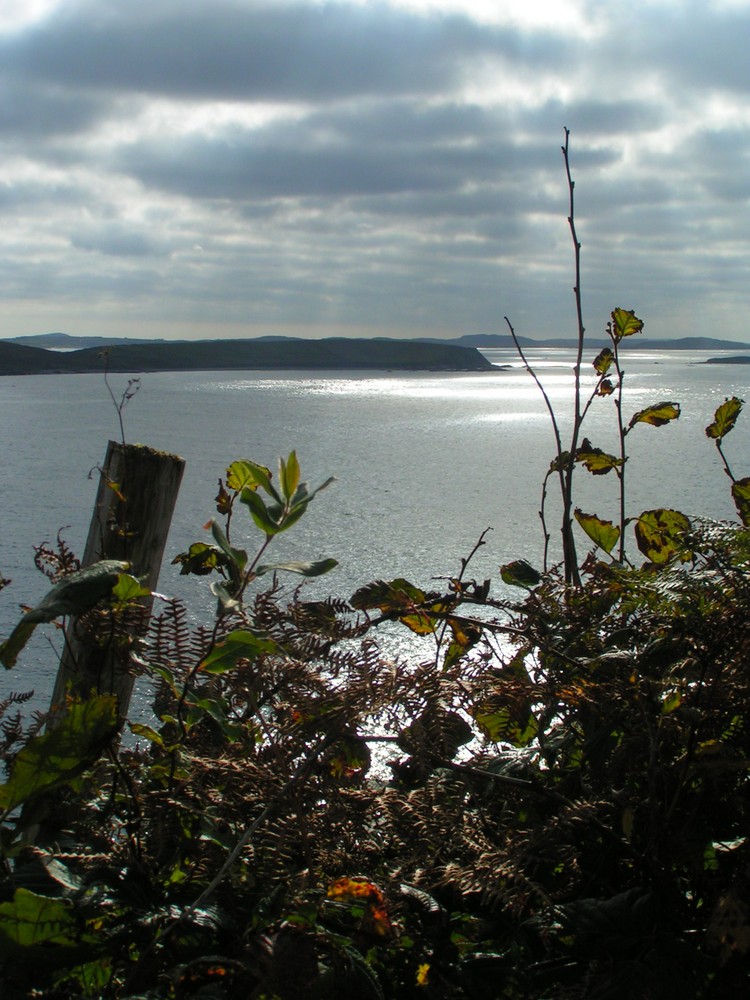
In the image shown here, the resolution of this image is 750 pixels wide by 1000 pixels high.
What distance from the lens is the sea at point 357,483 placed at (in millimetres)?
4152

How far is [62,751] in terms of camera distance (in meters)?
0.70

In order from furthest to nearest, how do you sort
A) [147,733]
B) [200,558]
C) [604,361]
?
[604,361], [200,558], [147,733]

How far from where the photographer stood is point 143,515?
58.1 inches

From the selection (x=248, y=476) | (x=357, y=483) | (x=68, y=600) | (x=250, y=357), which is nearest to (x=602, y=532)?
(x=248, y=476)

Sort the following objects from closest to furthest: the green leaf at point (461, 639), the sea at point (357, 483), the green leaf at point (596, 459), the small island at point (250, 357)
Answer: the green leaf at point (461, 639) < the green leaf at point (596, 459) < the sea at point (357, 483) < the small island at point (250, 357)

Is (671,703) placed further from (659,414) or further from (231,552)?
(659,414)

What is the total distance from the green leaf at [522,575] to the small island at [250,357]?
40920mm

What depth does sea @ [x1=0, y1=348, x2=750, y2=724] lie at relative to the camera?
13.6 feet

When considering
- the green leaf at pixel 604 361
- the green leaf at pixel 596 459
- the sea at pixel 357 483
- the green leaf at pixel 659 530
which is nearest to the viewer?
the green leaf at pixel 659 530

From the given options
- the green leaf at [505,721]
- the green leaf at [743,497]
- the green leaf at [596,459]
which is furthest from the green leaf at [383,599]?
the green leaf at [596,459]

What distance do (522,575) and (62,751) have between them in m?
0.62

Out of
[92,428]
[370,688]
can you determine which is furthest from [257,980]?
[92,428]

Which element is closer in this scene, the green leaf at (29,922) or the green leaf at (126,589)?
the green leaf at (29,922)

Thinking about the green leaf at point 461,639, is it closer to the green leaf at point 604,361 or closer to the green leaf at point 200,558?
the green leaf at point 200,558
